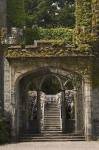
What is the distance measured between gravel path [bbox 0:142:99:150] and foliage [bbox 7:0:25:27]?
408 inches

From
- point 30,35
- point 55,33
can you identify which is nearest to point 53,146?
point 30,35

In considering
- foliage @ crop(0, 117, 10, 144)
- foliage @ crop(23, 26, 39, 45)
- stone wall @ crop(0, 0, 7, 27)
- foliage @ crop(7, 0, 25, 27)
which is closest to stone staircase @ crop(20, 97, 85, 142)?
foliage @ crop(0, 117, 10, 144)

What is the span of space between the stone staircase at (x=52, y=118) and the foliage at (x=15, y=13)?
5.38m

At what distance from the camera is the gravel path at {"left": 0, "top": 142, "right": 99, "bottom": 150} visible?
22.2 metres

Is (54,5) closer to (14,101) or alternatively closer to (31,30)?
(31,30)

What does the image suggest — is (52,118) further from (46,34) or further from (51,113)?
(46,34)

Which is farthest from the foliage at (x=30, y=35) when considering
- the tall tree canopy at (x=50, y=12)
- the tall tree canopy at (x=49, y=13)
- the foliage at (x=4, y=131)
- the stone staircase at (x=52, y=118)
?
→ the tall tree canopy at (x=50, y=12)

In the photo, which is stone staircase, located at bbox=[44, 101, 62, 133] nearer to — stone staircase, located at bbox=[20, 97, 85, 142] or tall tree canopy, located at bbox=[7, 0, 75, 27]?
stone staircase, located at bbox=[20, 97, 85, 142]

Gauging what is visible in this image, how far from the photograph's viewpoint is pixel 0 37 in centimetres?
2678

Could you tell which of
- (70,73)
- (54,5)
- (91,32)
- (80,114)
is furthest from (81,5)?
(54,5)

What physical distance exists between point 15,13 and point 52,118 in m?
7.34

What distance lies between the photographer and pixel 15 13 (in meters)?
32.9

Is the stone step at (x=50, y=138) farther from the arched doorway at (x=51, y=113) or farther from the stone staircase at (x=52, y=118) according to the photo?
the stone staircase at (x=52, y=118)

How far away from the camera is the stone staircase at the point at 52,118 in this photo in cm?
2809
